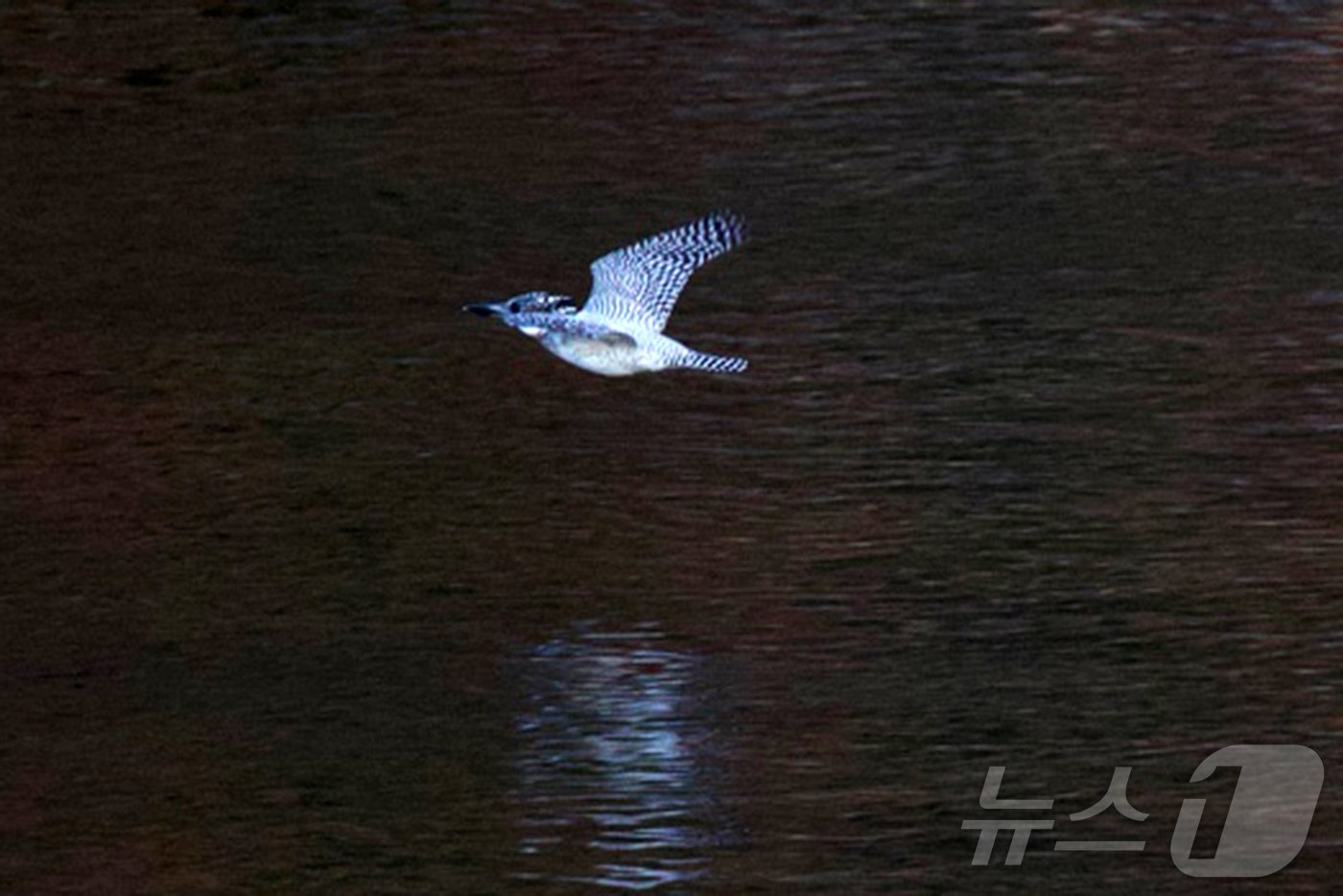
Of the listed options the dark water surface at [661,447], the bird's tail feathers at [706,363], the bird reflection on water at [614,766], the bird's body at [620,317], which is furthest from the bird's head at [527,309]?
the bird reflection on water at [614,766]

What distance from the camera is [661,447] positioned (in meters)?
5.14

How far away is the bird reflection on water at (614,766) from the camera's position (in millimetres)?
4203

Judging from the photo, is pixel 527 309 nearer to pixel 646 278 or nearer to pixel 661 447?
pixel 646 278

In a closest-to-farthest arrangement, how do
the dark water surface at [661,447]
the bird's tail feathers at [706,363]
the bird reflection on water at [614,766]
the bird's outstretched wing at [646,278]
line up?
the bird reflection on water at [614,766] < the dark water surface at [661,447] < the bird's tail feathers at [706,363] < the bird's outstretched wing at [646,278]

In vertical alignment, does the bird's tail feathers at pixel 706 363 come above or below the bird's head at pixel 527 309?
below

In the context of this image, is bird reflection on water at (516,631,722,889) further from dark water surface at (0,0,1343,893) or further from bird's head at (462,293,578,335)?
bird's head at (462,293,578,335)

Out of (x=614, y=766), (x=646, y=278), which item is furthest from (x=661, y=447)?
(x=614, y=766)

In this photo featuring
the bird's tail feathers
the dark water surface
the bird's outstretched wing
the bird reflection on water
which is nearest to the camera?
the bird reflection on water

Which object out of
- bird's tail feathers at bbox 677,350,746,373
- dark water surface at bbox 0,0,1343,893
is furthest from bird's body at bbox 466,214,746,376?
dark water surface at bbox 0,0,1343,893

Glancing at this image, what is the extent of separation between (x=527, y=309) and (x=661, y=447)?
538 millimetres

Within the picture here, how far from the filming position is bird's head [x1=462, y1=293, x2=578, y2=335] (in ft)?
15.4

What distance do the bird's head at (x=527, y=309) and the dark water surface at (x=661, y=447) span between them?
1.54 ft

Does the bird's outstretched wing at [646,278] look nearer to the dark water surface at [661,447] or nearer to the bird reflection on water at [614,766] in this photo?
the dark water surface at [661,447]

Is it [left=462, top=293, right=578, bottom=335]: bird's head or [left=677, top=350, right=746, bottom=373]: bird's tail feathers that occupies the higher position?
[left=462, top=293, right=578, bottom=335]: bird's head
